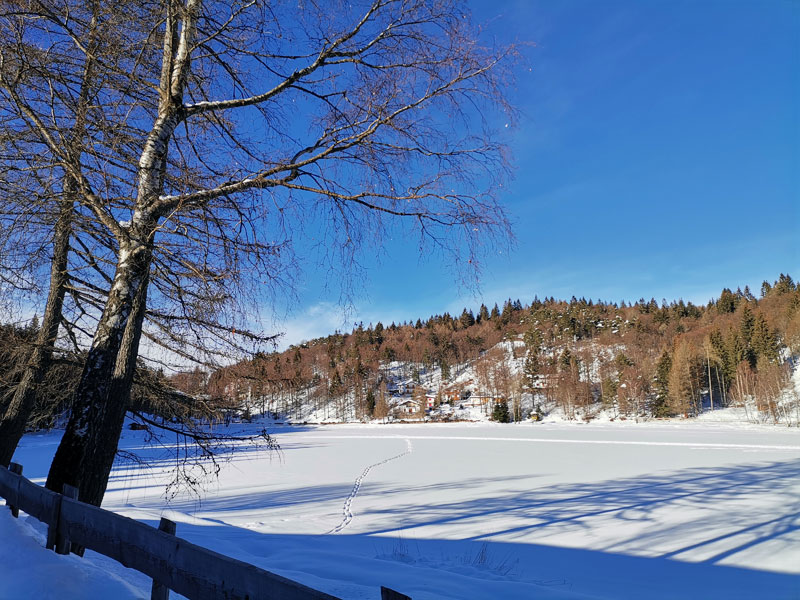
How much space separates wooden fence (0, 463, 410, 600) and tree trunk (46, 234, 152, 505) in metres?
0.21

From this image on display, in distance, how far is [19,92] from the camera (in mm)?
3316

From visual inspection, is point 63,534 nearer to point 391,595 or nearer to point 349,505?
point 391,595

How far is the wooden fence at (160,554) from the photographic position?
1801 millimetres

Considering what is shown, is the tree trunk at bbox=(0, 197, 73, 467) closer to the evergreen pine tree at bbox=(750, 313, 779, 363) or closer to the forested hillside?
the forested hillside

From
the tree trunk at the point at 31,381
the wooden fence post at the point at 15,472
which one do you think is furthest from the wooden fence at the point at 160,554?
the tree trunk at the point at 31,381

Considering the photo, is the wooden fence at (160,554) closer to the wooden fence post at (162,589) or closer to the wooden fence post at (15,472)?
the wooden fence post at (162,589)

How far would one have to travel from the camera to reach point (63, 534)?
3.07 metres

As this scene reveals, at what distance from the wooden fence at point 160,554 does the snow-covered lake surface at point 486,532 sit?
0.78ft

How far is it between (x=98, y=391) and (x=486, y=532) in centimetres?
791

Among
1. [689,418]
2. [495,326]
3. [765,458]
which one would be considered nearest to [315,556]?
[765,458]

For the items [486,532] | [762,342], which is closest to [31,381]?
[486,532]

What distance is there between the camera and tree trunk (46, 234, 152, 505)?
325 cm

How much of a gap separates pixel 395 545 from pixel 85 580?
593 centimetres

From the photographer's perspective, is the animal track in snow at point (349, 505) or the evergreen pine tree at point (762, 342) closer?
the animal track in snow at point (349, 505)
